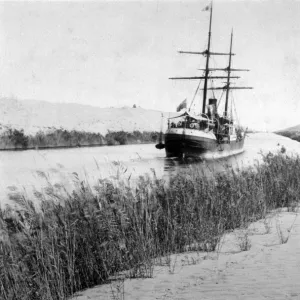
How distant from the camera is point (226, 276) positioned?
378 centimetres

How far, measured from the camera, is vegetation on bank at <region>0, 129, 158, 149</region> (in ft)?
95.9

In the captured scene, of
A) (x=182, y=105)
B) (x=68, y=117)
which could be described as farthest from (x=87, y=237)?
(x=68, y=117)

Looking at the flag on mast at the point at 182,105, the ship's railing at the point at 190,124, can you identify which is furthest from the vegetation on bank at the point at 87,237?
the ship's railing at the point at 190,124

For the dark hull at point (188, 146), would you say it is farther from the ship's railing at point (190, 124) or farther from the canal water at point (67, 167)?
the canal water at point (67, 167)

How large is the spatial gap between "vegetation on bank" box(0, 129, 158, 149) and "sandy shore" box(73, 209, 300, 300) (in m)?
18.1

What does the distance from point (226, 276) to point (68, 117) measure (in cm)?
6166

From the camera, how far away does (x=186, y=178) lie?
7.33 m

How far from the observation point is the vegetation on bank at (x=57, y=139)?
29219 mm

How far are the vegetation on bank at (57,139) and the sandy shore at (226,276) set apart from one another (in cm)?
1814

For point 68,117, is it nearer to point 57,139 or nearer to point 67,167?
point 57,139

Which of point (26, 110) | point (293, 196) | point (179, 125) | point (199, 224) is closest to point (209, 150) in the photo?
point (179, 125)

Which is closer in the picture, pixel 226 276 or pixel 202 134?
pixel 226 276

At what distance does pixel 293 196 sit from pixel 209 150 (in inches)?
914

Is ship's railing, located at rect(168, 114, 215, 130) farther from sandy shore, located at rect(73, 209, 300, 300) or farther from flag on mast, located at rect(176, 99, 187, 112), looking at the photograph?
sandy shore, located at rect(73, 209, 300, 300)
